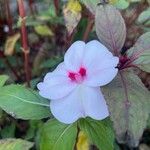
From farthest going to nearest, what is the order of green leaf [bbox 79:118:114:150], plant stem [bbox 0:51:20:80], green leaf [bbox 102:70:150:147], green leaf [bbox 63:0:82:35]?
1. plant stem [bbox 0:51:20:80]
2. green leaf [bbox 63:0:82:35]
3. green leaf [bbox 79:118:114:150]
4. green leaf [bbox 102:70:150:147]

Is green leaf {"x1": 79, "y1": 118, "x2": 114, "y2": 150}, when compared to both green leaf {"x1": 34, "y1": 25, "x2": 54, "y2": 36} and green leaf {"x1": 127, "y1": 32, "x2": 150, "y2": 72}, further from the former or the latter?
green leaf {"x1": 34, "y1": 25, "x2": 54, "y2": 36}

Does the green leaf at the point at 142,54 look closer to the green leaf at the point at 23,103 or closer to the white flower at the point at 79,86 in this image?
the white flower at the point at 79,86

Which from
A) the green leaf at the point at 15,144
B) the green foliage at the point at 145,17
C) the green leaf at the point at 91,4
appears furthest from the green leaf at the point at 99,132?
the green foliage at the point at 145,17

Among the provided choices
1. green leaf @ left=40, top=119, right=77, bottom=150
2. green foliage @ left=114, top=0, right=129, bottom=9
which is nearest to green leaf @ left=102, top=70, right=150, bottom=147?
green leaf @ left=40, top=119, right=77, bottom=150

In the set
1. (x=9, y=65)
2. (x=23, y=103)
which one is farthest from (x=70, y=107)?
(x=9, y=65)

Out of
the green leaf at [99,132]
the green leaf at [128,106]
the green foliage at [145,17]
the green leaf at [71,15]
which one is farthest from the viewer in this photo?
the green foliage at [145,17]

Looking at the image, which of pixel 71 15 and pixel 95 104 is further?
pixel 71 15

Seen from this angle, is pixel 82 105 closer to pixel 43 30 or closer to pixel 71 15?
pixel 71 15
